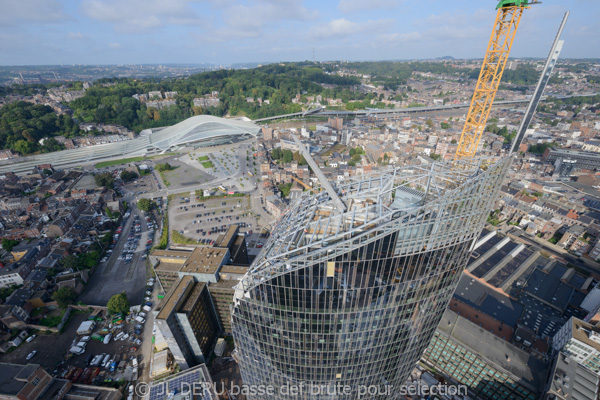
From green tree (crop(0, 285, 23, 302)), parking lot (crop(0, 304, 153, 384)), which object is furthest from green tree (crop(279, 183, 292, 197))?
green tree (crop(0, 285, 23, 302))

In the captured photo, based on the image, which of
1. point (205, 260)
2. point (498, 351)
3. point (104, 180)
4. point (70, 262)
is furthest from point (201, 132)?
point (498, 351)

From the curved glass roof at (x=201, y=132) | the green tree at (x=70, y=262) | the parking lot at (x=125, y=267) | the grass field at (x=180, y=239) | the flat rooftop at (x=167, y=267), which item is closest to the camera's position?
the flat rooftop at (x=167, y=267)

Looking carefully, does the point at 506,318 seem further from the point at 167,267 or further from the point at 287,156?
the point at 287,156

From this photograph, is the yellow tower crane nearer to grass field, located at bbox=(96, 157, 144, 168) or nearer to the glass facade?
the glass facade

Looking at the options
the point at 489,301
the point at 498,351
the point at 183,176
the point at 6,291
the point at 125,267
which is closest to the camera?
the point at 498,351

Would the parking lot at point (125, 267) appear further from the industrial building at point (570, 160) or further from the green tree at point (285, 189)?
the industrial building at point (570, 160)

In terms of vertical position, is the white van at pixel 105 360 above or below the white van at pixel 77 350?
below

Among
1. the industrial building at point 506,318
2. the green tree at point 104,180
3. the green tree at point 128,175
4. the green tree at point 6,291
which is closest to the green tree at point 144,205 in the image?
the green tree at point 104,180
